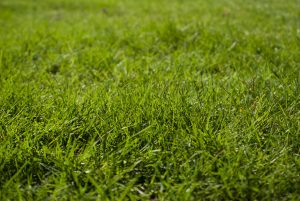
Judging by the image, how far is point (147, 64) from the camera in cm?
358

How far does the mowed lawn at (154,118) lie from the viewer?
1868mm

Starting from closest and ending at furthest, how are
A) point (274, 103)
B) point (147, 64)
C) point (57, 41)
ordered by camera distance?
point (274, 103) < point (147, 64) < point (57, 41)

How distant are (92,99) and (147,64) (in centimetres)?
105

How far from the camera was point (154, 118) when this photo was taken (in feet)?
7.79

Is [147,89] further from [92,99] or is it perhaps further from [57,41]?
[57,41]

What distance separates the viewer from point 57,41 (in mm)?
4637

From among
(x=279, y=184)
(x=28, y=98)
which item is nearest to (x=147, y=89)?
(x=28, y=98)

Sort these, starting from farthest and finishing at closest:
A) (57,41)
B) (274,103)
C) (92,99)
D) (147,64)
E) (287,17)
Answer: (287,17), (57,41), (147,64), (92,99), (274,103)

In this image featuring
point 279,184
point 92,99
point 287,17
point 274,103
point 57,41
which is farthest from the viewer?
point 287,17

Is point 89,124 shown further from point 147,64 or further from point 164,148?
point 147,64

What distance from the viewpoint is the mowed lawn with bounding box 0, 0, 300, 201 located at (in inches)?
73.5

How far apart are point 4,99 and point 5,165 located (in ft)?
2.51

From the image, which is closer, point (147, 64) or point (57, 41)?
point (147, 64)

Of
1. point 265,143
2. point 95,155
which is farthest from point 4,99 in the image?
point 265,143
